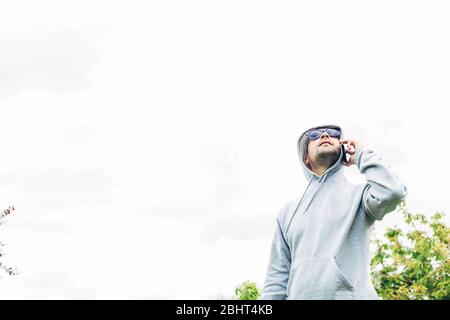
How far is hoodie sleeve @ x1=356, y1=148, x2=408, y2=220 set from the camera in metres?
5.37

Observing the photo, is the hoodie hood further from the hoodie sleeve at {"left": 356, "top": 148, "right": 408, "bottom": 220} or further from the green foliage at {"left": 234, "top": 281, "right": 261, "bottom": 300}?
the green foliage at {"left": 234, "top": 281, "right": 261, "bottom": 300}

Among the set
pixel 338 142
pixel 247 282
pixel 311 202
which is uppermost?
pixel 247 282

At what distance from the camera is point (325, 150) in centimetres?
596

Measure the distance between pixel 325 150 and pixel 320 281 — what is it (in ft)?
3.73

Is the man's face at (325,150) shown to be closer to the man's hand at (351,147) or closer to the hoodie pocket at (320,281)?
the man's hand at (351,147)

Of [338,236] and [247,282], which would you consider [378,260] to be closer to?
[247,282]

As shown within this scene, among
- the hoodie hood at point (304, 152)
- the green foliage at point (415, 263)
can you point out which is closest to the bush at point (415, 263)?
the green foliage at point (415, 263)

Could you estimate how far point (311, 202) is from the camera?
591 centimetres

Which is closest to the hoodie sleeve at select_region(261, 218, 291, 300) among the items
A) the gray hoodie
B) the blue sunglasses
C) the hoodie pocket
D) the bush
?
the gray hoodie

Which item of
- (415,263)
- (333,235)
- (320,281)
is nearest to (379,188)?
(333,235)

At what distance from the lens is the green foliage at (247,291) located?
758 inches
